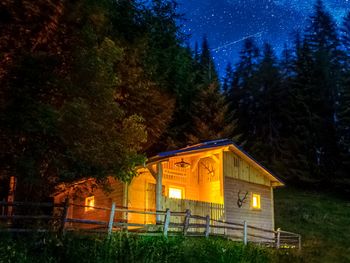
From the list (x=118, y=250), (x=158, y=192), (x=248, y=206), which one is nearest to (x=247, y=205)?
(x=248, y=206)

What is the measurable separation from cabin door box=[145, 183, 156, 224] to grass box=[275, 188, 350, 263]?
7.98m

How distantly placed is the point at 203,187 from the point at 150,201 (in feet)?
13.4

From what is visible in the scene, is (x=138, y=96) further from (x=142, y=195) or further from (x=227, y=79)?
(x=227, y=79)

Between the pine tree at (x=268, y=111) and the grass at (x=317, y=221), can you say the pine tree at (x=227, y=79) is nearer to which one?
the pine tree at (x=268, y=111)

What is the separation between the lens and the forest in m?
14.2

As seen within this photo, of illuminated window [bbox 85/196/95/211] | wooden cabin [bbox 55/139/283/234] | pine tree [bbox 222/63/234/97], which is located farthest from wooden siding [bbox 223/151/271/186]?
pine tree [bbox 222/63/234/97]

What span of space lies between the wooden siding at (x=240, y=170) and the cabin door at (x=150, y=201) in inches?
161

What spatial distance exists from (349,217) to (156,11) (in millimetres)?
23244

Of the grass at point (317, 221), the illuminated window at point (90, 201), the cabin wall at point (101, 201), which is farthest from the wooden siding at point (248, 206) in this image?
the illuminated window at point (90, 201)

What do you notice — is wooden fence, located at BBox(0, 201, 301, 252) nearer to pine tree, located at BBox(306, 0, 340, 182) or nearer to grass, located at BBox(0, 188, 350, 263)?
grass, located at BBox(0, 188, 350, 263)

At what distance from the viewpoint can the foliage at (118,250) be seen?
1370 cm

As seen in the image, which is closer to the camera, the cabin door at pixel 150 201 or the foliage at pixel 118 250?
the foliage at pixel 118 250

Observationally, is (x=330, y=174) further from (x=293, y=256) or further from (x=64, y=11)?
(x=64, y=11)

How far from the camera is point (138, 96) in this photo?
30453 millimetres
